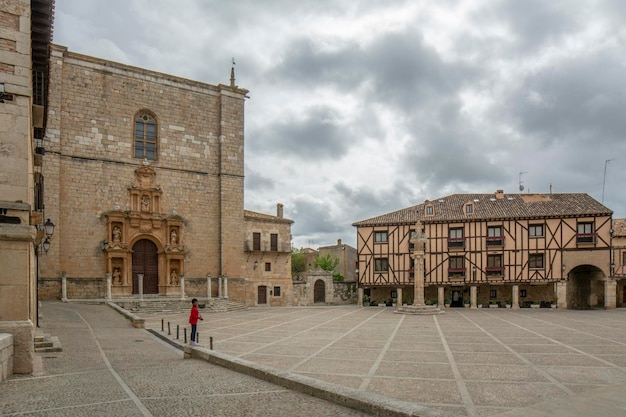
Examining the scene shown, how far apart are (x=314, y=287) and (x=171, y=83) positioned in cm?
2026

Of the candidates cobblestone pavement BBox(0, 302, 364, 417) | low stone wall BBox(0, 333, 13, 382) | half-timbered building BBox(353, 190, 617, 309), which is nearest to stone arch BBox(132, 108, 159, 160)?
half-timbered building BBox(353, 190, 617, 309)

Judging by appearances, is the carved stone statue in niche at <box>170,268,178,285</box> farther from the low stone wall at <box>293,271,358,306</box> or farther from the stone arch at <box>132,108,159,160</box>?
the low stone wall at <box>293,271,358,306</box>

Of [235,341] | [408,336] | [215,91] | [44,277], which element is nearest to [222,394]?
[235,341]

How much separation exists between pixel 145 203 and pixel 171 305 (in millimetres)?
6759

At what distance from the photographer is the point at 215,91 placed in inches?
1348

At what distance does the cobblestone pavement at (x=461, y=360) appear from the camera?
7.78 meters

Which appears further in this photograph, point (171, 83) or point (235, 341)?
point (171, 83)

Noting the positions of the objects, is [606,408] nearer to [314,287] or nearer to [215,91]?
[215,91]

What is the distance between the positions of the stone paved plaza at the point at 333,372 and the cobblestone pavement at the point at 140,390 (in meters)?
0.02

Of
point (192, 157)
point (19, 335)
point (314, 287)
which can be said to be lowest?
point (314, 287)

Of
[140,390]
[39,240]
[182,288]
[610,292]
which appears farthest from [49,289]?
[610,292]

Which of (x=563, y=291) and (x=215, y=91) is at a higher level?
(x=215, y=91)

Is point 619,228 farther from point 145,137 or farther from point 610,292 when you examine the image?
point 145,137

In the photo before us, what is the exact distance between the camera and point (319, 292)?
4350cm
